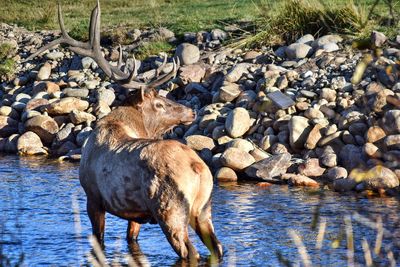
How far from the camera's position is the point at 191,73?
16.5 metres

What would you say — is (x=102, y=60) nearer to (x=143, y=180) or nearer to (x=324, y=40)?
(x=143, y=180)

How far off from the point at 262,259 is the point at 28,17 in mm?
16973

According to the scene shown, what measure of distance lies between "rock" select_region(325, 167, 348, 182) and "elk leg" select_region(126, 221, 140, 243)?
397 cm

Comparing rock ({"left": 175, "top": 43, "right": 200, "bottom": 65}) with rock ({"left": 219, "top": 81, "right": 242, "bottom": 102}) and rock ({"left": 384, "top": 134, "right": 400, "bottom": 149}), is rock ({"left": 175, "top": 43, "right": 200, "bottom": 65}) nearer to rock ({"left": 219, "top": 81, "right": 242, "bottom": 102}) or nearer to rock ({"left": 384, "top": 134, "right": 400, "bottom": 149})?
rock ({"left": 219, "top": 81, "right": 242, "bottom": 102})

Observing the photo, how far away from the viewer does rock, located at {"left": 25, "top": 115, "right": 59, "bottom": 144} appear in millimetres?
16031

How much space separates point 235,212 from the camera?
1056 centimetres

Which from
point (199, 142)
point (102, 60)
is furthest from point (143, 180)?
point (199, 142)

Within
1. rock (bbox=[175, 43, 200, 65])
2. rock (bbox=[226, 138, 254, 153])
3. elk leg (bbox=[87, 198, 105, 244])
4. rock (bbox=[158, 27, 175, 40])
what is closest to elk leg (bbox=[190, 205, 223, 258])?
elk leg (bbox=[87, 198, 105, 244])

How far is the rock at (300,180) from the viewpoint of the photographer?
40.3 ft

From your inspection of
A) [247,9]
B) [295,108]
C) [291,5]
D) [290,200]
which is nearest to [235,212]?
[290,200]

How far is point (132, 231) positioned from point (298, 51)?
322 inches

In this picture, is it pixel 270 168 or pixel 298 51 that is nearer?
pixel 270 168

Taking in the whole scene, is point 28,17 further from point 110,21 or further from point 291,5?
point 291,5

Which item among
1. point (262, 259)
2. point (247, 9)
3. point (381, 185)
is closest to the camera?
point (262, 259)
